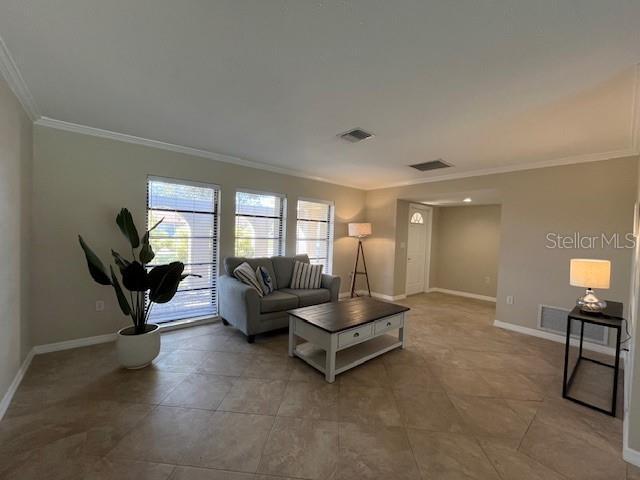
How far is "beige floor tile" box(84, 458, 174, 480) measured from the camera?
1.50 metres

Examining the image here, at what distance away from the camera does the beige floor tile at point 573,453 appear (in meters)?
1.62

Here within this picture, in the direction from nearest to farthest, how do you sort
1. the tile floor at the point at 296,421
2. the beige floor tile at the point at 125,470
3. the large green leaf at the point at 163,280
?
1. the beige floor tile at the point at 125,470
2. the tile floor at the point at 296,421
3. the large green leaf at the point at 163,280

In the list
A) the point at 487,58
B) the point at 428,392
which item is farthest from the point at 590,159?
the point at 428,392

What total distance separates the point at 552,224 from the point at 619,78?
2.39 metres

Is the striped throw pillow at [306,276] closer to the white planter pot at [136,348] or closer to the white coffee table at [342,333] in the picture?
the white coffee table at [342,333]

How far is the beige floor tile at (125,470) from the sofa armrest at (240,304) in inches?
67.1

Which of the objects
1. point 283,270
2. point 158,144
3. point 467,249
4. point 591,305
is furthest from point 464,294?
point 158,144

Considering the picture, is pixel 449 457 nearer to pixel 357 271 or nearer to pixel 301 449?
pixel 301 449

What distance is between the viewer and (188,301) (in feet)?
12.7

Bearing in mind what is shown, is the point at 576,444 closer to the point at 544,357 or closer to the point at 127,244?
the point at 544,357

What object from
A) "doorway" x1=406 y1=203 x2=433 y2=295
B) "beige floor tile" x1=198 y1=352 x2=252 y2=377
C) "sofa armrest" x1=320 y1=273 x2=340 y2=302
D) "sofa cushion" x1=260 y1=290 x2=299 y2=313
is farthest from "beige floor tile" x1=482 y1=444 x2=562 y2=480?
"doorway" x1=406 y1=203 x2=433 y2=295

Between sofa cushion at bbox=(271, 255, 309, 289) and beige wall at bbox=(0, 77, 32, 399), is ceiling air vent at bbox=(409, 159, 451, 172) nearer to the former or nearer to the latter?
sofa cushion at bbox=(271, 255, 309, 289)

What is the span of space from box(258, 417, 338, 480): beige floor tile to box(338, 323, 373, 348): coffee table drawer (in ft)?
2.43

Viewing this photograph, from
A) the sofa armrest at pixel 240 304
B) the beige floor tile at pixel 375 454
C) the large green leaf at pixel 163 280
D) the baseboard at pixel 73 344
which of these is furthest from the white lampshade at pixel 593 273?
the baseboard at pixel 73 344
